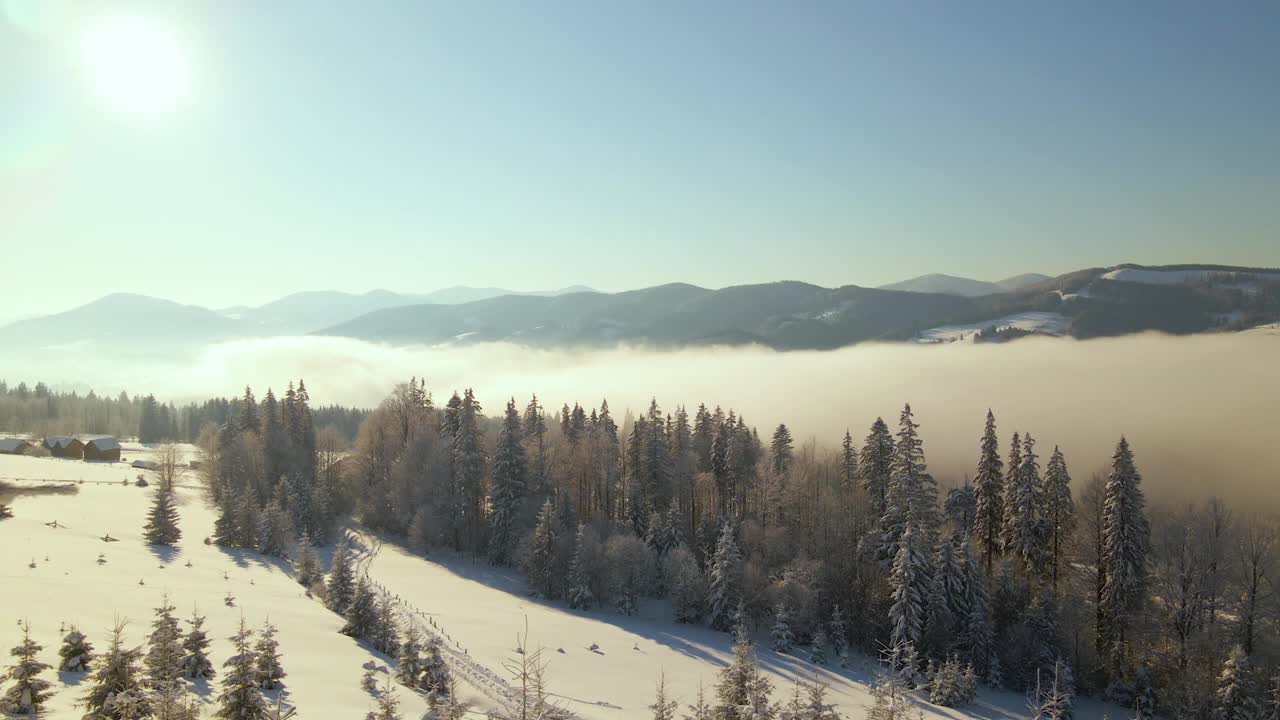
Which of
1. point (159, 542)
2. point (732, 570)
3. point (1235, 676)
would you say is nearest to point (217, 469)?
point (159, 542)

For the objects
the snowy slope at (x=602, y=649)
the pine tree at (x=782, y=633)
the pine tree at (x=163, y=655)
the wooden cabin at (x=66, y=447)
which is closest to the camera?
the pine tree at (x=163, y=655)

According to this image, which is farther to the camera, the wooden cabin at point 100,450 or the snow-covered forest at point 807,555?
the wooden cabin at point 100,450

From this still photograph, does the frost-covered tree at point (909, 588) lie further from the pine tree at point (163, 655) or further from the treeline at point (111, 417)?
the treeline at point (111, 417)

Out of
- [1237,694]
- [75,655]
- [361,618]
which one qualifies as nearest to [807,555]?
[1237,694]

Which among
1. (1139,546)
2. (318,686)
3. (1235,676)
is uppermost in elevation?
(318,686)

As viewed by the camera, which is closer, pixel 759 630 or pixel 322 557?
pixel 759 630

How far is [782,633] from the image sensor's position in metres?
48.2

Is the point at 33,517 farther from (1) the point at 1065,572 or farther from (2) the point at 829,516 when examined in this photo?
(1) the point at 1065,572

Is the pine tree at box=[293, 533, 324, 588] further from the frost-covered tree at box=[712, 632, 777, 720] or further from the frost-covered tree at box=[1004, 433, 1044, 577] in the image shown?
the frost-covered tree at box=[1004, 433, 1044, 577]

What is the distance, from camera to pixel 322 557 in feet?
187

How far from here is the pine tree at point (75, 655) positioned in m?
18.7

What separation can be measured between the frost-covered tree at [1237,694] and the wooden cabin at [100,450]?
456 feet

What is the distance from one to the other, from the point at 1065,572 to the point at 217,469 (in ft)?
293

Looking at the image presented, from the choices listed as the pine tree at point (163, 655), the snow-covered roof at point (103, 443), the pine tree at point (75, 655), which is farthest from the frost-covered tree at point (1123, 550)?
the snow-covered roof at point (103, 443)
